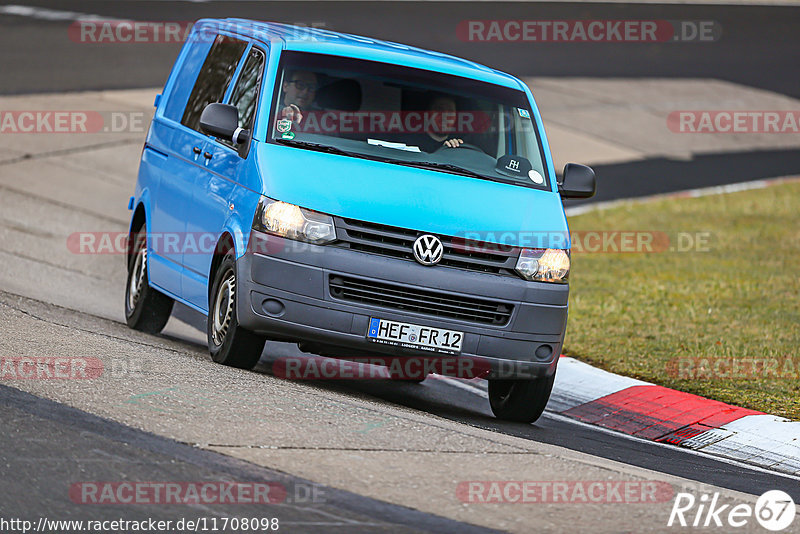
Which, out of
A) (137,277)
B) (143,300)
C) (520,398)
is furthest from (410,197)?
(137,277)

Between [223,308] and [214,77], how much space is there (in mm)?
2083

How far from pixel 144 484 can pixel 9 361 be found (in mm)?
1957

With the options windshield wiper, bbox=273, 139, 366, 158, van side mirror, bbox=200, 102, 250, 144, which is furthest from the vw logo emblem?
van side mirror, bbox=200, 102, 250, 144

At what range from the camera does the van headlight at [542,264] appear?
7.80 meters

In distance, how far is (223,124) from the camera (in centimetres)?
818

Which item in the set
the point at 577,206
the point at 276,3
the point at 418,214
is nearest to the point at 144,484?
the point at 418,214

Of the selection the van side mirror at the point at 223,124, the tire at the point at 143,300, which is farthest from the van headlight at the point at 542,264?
the tire at the point at 143,300

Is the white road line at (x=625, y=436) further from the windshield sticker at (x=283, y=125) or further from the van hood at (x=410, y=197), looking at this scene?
the windshield sticker at (x=283, y=125)

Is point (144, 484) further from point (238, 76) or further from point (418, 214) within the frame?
point (238, 76)

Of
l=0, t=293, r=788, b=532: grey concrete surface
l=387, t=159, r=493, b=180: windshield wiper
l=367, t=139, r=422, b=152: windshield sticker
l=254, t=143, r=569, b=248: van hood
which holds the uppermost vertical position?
l=367, t=139, r=422, b=152: windshield sticker

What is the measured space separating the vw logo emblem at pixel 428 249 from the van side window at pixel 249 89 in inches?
57.4

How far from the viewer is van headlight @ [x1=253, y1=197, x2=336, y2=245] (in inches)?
297

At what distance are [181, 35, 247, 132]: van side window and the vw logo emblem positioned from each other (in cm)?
230

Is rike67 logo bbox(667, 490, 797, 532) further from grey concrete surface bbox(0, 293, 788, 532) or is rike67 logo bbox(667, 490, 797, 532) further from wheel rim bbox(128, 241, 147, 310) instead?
wheel rim bbox(128, 241, 147, 310)
